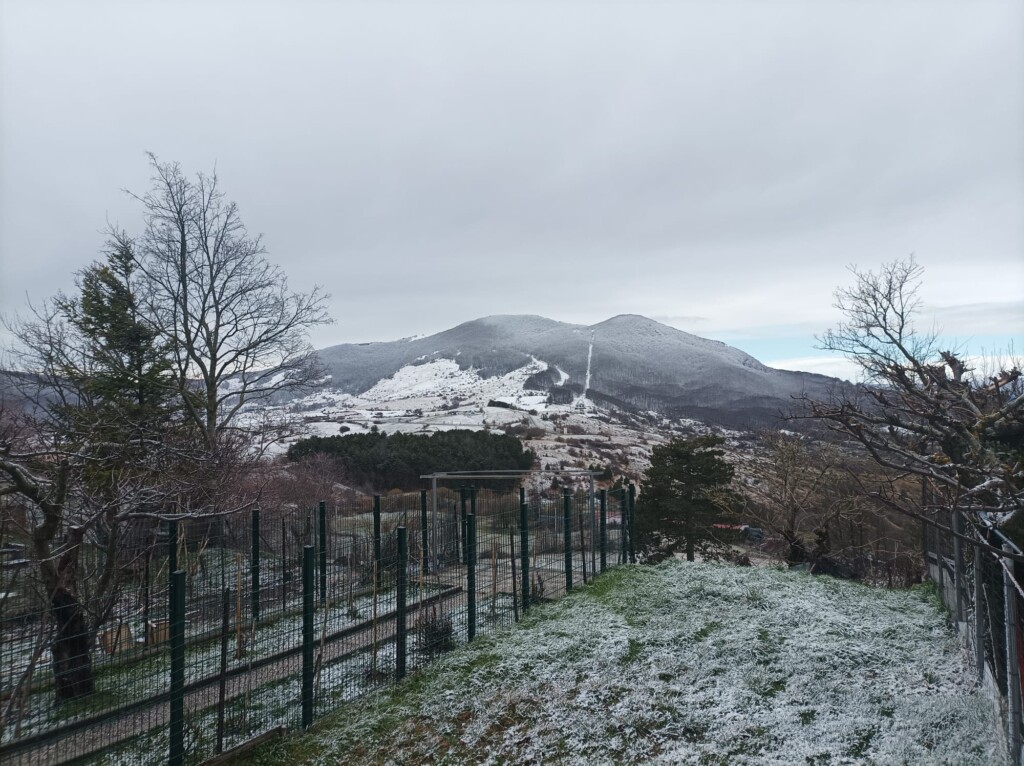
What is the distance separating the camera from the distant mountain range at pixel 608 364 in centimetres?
8281

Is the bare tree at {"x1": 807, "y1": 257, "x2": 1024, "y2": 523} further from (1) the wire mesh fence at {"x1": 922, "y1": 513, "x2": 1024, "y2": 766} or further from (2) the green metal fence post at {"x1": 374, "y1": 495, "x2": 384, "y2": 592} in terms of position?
(2) the green metal fence post at {"x1": 374, "y1": 495, "x2": 384, "y2": 592}

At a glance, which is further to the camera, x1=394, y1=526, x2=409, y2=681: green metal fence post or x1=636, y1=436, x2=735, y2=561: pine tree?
x1=636, y1=436, x2=735, y2=561: pine tree

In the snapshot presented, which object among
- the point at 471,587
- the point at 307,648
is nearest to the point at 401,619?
the point at 307,648

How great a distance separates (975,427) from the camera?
4.28 meters

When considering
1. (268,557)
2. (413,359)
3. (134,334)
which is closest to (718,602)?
(268,557)

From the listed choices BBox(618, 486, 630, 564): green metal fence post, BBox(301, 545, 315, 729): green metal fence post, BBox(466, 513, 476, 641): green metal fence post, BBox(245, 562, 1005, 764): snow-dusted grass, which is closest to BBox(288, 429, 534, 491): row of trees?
BBox(618, 486, 630, 564): green metal fence post

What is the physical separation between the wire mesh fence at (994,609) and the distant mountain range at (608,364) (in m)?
56.0

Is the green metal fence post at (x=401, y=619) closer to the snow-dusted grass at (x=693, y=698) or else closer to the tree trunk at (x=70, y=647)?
the snow-dusted grass at (x=693, y=698)

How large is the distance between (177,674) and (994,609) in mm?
5708

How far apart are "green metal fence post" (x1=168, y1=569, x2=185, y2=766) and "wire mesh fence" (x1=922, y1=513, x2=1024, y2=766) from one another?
4.66 metres

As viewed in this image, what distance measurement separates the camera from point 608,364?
109 m

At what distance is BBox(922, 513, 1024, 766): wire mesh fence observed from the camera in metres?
3.36

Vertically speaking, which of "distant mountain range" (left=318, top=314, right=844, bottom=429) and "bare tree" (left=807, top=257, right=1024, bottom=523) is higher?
"distant mountain range" (left=318, top=314, right=844, bottom=429)

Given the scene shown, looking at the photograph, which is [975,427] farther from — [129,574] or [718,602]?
[129,574]
